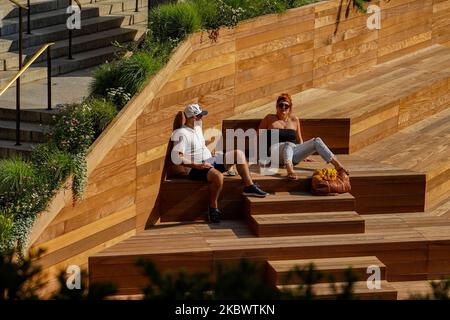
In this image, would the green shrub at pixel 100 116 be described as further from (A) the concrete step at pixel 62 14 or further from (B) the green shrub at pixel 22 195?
(A) the concrete step at pixel 62 14

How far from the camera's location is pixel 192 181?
10.8m

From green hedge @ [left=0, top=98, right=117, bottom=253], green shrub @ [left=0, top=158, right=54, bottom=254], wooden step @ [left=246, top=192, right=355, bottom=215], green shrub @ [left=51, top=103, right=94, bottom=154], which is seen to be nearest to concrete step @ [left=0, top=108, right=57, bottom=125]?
green hedge @ [left=0, top=98, right=117, bottom=253]

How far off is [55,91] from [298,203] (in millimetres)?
2764

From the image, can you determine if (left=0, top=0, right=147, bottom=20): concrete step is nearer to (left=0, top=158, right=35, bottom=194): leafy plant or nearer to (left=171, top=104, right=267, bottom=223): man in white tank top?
(left=171, top=104, right=267, bottom=223): man in white tank top

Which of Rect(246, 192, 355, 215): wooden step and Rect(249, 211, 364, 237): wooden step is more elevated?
Rect(246, 192, 355, 215): wooden step

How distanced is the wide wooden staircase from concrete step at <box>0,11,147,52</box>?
2.26 m

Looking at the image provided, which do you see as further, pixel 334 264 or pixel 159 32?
pixel 159 32

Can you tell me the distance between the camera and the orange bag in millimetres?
10820

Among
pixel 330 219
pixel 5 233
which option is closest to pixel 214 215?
pixel 330 219

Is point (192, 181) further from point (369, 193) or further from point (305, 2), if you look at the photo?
point (305, 2)

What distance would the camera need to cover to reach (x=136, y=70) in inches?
417

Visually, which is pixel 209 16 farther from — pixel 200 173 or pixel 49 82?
pixel 49 82

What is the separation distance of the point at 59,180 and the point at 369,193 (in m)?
3.30

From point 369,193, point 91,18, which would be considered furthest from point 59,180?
point 91,18
